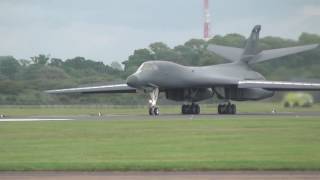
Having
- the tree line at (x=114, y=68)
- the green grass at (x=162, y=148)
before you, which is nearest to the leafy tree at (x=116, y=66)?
the tree line at (x=114, y=68)

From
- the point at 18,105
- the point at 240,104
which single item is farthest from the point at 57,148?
the point at 18,105

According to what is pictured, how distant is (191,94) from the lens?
58750 millimetres

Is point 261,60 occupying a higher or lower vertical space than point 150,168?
higher

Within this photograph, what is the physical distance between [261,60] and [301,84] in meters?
11.2

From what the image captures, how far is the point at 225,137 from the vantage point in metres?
25.4

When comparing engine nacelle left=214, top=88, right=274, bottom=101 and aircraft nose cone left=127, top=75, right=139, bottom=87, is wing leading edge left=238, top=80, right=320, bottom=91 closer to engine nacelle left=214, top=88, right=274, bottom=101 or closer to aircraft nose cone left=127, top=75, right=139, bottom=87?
engine nacelle left=214, top=88, right=274, bottom=101

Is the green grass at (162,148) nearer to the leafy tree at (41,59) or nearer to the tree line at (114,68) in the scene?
the tree line at (114,68)

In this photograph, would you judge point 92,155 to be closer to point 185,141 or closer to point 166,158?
point 166,158

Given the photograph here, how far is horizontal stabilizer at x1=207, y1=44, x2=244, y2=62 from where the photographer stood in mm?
68694

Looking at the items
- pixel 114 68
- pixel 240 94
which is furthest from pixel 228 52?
pixel 114 68

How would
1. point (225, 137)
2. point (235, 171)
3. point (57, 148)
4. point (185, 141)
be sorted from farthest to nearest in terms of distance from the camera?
1. point (225, 137)
2. point (185, 141)
3. point (57, 148)
4. point (235, 171)

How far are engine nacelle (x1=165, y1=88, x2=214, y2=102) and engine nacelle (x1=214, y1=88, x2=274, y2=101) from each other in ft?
2.83

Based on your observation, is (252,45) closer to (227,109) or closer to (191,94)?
(191,94)

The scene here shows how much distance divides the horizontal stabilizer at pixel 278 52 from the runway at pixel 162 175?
38.1 metres
